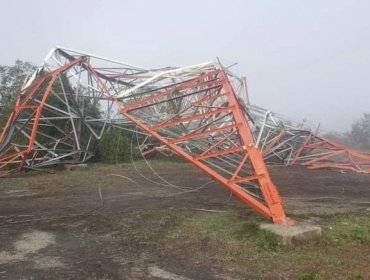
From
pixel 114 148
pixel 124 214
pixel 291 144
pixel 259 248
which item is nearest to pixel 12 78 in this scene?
pixel 114 148

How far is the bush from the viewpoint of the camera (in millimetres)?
20625

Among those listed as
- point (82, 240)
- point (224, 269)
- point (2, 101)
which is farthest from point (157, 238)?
point (2, 101)

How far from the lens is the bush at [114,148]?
20625mm

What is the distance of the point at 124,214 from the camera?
1040 cm

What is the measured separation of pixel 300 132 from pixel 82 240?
14.9 metres

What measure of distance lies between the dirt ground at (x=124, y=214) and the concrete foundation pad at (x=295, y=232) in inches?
35.5

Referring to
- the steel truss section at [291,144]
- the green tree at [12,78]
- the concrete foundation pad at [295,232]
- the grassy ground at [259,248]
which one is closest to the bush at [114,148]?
the steel truss section at [291,144]

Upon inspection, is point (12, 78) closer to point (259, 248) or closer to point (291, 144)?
point (291, 144)

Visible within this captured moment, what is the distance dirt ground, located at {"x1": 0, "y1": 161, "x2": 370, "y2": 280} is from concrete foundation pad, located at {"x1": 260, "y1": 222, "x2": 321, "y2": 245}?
90 cm

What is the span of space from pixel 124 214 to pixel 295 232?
4082 mm

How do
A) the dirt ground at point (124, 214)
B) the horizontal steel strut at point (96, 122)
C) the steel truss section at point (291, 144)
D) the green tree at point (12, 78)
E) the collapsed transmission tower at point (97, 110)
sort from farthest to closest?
the green tree at point (12, 78), the steel truss section at point (291, 144), the horizontal steel strut at point (96, 122), the collapsed transmission tower at point (97, 110), the dirt ground at point (124, 214)

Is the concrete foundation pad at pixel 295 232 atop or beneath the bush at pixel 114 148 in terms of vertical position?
beneath

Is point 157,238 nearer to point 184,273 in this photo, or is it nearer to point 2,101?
point 184,273

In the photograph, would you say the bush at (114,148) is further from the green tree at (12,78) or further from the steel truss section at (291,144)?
the green tree at (12,78)
